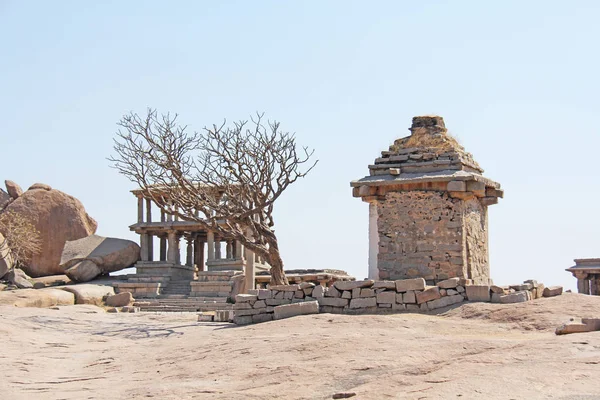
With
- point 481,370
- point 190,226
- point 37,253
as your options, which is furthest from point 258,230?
point 37,253

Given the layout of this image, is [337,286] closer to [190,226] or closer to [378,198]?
[378,198]

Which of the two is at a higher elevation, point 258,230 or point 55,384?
point 258,230

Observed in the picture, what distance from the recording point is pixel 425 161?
61.6 ft

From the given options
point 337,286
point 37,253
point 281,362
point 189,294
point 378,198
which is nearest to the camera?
point 281,362

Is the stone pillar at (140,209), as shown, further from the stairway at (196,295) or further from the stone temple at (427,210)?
the stone temple at (427,210)

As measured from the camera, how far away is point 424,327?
14.0 meters

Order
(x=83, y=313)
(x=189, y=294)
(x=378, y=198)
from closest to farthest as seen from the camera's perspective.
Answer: (x=378, y=198), (x=83, y=313), (x=189, y=294)

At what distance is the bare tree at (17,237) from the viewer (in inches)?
1505

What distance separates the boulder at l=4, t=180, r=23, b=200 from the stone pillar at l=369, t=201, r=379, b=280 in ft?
94.9

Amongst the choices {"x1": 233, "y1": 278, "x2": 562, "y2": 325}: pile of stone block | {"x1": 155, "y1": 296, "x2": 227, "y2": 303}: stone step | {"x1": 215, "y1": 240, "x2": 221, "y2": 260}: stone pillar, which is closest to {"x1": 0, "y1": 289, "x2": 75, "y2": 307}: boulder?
{"x1": 155, "y1": 296, "x2": 227, "y2": 303}: stone step

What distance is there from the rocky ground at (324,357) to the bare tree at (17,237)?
21061mm

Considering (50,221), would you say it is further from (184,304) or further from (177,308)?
(177,308)

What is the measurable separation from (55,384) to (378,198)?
8.48 m

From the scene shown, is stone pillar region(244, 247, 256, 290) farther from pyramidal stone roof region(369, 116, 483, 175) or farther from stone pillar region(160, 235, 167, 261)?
stone pillar region(160, 235, 167, 261)
